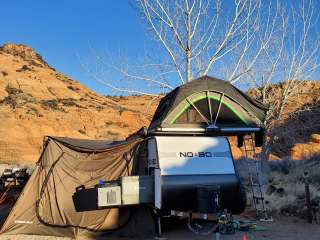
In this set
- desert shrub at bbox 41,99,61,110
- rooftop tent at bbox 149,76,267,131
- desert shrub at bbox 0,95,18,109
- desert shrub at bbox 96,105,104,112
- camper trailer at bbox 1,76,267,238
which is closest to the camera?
camper trailer at bbox 1,76,267,238

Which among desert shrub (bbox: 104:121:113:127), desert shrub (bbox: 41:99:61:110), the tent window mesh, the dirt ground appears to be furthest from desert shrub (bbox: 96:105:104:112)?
the tent window mesh

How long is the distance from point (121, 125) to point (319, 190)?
3237 centimetres

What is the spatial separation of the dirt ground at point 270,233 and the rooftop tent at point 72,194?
0.45 meters

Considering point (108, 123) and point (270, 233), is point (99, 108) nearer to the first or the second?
point (108, 123)

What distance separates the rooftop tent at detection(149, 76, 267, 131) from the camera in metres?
10.1

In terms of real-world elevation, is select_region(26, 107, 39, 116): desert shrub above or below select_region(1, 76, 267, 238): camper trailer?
above

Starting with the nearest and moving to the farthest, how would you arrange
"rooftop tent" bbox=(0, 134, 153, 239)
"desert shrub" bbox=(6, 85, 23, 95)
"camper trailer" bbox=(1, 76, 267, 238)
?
"camper trailer" bbox=(1, 76, 267, 238), "rooftop tent" bbox=(0, 134, 153, 239), "desert shrub" bbox=(6, 85, 23, 95)

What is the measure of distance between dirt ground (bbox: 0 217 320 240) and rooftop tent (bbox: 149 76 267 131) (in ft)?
A: 7.94

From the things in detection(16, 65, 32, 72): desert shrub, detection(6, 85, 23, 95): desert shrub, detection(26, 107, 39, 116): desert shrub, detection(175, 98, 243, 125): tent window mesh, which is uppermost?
detection(16, 65, 32, 72): desert shrub

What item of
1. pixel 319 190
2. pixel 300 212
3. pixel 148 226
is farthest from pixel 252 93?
pixel 148 226

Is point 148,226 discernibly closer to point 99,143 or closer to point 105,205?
point 105,205

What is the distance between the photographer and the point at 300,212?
11.8 metres

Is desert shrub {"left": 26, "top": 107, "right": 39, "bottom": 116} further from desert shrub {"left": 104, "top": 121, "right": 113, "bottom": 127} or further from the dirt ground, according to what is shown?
the dirt ground

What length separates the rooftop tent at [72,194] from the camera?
958 cm
